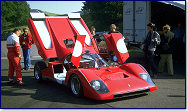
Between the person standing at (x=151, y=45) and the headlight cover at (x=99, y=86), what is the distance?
343 centimetres

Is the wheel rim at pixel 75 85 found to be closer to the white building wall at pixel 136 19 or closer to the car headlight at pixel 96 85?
the car headlight at pixel 96 85

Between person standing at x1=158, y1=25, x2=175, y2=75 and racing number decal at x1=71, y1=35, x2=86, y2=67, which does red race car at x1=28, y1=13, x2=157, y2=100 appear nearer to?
racing number decal at x1=71, y1=35, x2=86, y2=67

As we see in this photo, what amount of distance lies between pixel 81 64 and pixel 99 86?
1531 millimetres

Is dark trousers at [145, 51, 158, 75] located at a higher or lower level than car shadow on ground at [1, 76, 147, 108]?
higher

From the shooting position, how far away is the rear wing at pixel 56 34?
311 inches

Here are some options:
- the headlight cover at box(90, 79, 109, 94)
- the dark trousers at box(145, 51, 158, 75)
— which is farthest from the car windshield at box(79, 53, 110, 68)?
the dark trousers at box(145, 51, 158, 75)

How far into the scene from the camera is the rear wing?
789cm

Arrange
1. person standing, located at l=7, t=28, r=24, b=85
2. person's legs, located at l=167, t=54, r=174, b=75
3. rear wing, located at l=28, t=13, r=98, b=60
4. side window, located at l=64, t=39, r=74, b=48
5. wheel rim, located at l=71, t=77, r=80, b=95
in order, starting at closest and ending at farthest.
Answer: wheel rim, located at l=71, t=77, r=80, b=95
person standing, located at l=7, t=28, r=24, b=85
rear wing, located at l=28, t=13, r=98, b=60
side window, located at l=64, t=39, r=74, b=48
person's legs, located at l=167, t=54, r=174, b=75

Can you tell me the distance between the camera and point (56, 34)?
27.0 feet

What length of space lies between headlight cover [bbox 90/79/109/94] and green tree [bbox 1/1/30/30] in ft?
166

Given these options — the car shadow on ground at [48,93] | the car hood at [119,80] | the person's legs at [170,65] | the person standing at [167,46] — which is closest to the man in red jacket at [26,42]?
the car shadow on ground at [48,93]

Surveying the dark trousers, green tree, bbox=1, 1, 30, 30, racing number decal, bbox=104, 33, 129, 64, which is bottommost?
the dark trousers

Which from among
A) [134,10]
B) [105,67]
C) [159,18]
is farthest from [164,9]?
[105,67]

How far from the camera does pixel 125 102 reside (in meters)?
5.52
